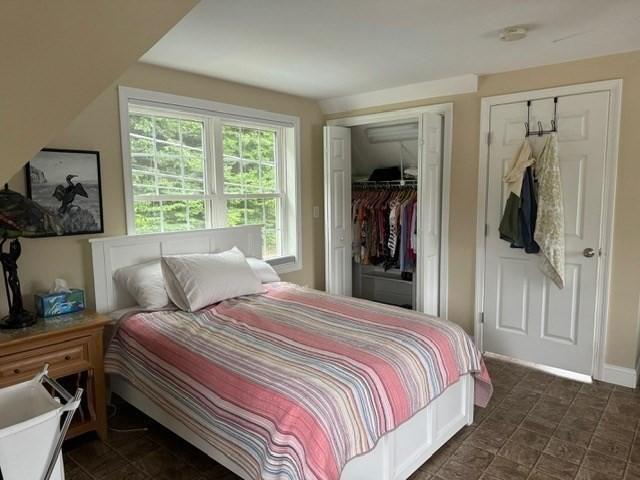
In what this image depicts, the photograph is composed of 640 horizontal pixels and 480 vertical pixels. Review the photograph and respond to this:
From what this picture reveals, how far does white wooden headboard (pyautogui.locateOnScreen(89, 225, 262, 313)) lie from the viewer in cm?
289

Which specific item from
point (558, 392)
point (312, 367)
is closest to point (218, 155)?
point (312, 367)

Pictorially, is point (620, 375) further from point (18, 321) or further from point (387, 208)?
point (18, 321)

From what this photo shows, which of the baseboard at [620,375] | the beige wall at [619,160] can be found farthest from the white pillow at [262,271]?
the baseboard at [620,375]

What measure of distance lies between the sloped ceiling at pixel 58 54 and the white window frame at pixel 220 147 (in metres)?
2.06

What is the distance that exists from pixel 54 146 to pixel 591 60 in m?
3.60

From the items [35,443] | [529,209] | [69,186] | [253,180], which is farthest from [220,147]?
[35,443]

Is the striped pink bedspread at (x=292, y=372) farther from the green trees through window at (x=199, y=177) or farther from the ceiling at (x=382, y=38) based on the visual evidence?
the ceiling at (x=382, y=38)

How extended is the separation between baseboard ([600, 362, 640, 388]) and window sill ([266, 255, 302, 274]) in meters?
2.68

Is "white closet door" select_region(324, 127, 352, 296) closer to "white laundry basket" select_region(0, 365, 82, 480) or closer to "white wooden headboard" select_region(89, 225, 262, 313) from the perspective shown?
"white wooden headboard" select_region(89, 225, 262, 313)

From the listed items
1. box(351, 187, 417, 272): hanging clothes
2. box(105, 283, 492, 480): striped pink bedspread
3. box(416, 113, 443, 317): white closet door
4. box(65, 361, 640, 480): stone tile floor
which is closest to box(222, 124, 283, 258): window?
box(351, 187, 417, 272): hanging clothes

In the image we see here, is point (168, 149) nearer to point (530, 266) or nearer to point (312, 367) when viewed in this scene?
point (312, 367)

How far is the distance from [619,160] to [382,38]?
72.5 inches

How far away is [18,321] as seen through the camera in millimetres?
2324

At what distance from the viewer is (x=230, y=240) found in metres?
3.65
